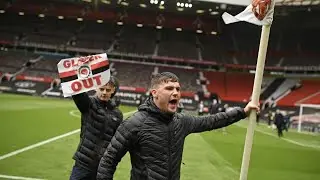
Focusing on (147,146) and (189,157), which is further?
(189,157)

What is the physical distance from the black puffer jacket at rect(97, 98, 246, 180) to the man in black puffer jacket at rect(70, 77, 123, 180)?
4.43 ft

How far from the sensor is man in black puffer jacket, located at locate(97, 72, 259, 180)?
400 centimetres

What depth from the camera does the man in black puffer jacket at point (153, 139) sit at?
4004 millimetres

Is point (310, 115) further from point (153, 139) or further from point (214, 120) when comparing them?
point (153, 139)

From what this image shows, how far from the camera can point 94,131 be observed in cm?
541

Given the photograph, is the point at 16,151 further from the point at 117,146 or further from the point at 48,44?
the point at 48,44

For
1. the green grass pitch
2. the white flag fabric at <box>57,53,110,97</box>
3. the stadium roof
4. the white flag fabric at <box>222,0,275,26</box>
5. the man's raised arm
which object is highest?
the stadium roof

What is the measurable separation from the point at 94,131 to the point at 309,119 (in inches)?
1210

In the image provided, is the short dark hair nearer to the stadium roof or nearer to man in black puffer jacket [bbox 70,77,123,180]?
man in black puffer jacket [bbox 70,77,123,180]

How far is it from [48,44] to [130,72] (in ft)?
44.7

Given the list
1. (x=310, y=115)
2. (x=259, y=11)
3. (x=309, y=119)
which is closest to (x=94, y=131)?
(x=259, y=11)

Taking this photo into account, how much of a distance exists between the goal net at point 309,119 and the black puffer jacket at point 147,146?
29.7m

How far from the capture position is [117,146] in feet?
13.1

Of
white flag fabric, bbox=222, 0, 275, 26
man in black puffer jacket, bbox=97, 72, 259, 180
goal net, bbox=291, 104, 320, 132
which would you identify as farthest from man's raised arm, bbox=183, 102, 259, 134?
goal net, bbox=291, 104, 320, 132
